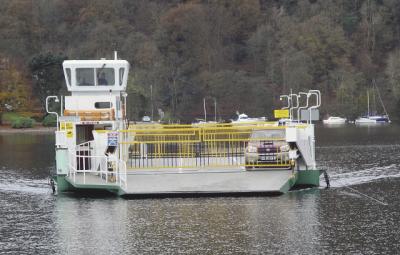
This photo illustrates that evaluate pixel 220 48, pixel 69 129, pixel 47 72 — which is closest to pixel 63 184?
pixel 69 129

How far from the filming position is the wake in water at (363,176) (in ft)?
107

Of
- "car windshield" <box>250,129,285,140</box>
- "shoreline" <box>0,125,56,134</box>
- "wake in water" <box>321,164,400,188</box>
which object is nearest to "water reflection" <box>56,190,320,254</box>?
"car windshield" <box>250,129,285,140</box>

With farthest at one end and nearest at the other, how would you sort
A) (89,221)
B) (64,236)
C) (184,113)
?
1. (184,113)
2. (89,221)
3. (64,236)

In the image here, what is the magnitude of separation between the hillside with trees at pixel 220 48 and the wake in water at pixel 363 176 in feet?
242

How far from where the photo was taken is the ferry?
28.1m

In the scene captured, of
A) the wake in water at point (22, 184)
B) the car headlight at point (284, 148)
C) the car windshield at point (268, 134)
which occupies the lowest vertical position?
the wake in water at point (22, 184)

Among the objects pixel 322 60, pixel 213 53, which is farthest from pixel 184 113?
pixel 322 60

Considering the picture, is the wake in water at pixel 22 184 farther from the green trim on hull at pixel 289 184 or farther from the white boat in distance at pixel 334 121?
the white boat in distance at pixel 334 121

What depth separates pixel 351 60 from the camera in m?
140

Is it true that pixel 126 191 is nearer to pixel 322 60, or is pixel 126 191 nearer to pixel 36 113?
pixel 36 113

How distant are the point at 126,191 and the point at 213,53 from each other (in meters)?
110

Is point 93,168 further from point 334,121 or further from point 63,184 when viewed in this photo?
point 334,121

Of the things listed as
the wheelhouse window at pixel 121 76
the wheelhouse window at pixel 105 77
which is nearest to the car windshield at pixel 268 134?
the wheelhouse window at pixel 121 76

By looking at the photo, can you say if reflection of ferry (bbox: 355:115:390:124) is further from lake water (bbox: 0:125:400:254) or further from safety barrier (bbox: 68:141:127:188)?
safety barrier (bbox: 68:141:127:188)
